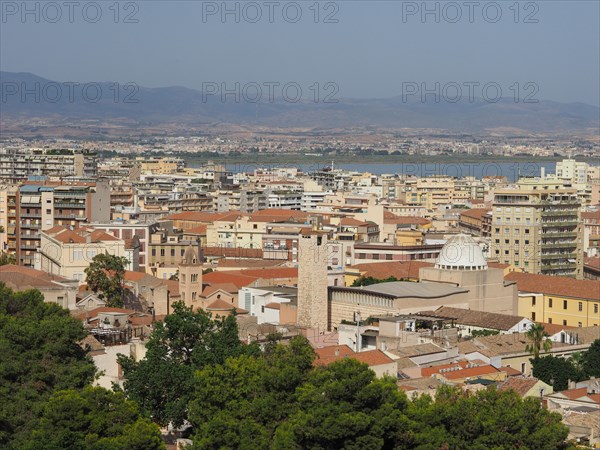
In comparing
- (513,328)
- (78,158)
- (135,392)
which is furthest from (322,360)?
(78,158)

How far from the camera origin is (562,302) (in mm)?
51062

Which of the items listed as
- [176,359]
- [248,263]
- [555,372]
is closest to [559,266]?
[248,263]

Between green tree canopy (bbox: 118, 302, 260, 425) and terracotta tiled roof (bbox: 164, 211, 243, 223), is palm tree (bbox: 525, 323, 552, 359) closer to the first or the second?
green tree canopy (bbox: 118, 302, 260, 425)

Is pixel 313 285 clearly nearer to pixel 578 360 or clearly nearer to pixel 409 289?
pixel 409 289

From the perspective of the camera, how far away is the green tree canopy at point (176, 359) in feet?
101

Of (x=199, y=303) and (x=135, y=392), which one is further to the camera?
(x=199, y=303)

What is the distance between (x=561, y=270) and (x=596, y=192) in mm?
50367

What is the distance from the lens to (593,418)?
29.5 metres

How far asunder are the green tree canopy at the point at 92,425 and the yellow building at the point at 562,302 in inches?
1051

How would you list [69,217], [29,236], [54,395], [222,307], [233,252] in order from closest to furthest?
1. [54,395]
2. [222,307]
3. [29,236]
4. [69,217]
5. [233,252]

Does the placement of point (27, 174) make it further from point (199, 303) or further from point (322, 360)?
point (322, 360)

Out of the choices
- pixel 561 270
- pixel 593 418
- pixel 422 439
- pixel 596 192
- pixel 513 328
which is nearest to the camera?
pixel 422 439

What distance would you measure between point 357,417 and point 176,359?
24.5ft

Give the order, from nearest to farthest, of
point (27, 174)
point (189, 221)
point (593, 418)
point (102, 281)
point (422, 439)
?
point (422, 439) → point (593, 418) → point (102, 281) → point (189, 221) → point (27, 174)
